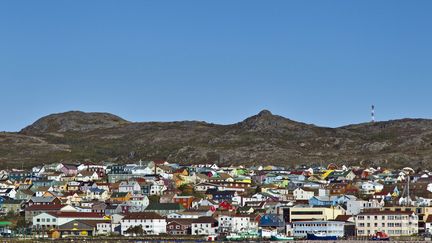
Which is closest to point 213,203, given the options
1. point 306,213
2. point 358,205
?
point 306,213

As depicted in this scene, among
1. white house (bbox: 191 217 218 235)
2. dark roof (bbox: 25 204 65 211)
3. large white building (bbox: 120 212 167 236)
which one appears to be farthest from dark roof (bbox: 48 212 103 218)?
white house (bbox: 191 217 218 235)

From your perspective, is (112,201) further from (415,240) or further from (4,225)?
(415,240)

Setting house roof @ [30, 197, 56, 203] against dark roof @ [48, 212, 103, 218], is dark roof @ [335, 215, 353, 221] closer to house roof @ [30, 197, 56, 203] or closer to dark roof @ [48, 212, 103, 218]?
dark roof @ [48, 212, 103, 218]

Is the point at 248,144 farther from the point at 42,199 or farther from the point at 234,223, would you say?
the point at 234,223

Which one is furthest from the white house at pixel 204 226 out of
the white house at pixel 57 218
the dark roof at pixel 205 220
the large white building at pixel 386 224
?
the large white building at pixel 386 224

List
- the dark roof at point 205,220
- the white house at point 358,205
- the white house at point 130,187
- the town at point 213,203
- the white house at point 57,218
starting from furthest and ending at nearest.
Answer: the white house at point 130,187, the white house at point 358,205, the white house at point 57,218, the dark roof at point 205,220, the town at point 213,203

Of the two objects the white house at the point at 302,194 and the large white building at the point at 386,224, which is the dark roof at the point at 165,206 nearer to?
the large white building at the point at 386,224
